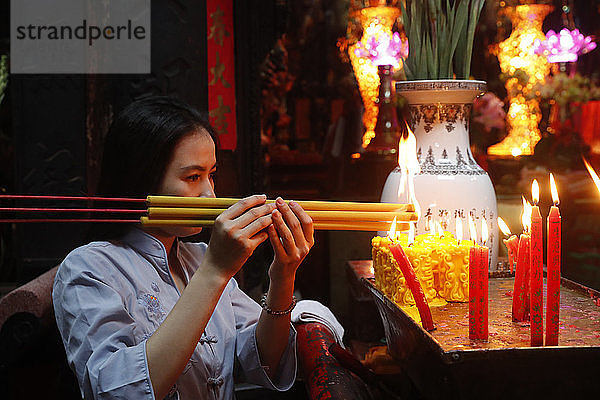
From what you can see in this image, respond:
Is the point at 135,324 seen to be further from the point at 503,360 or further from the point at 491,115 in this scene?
the point at 491,115

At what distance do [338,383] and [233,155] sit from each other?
2689mm

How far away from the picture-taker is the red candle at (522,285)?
4.63ft

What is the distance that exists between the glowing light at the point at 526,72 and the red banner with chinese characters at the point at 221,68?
3.17m

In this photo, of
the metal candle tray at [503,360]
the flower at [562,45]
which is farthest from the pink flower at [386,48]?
the metal candle tray at [503,360]

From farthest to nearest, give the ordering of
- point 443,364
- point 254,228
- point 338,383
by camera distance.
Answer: point 338,383
point 254,228
point 443,364

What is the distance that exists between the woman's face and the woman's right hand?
257mm

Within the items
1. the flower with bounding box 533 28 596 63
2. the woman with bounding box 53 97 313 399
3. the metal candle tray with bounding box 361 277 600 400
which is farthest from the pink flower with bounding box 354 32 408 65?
the metal candle tray with bounding box 361 277 600 400

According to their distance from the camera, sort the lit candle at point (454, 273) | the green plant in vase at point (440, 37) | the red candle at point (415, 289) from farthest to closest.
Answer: the green plant in vase at point (440, 37) < the lit candle at point (454, 273) < the red candle at point (415, 289)

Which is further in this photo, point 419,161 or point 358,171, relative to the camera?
point 358,171

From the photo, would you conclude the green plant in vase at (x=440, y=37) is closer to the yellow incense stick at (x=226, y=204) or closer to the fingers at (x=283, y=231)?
the yellow incense stick at (x=226, y=204)

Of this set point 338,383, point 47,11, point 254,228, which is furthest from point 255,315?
point 47,11

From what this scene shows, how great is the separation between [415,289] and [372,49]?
4.39 m

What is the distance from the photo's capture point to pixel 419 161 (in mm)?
2053

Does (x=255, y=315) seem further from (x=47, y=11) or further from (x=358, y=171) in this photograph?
(x=358, y=171)
